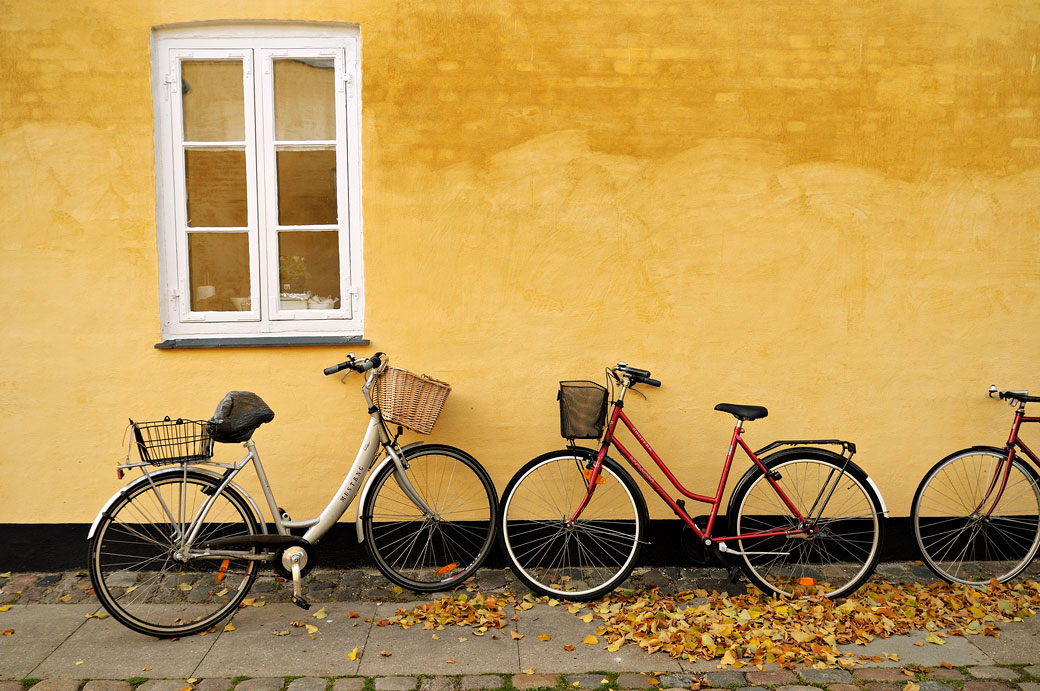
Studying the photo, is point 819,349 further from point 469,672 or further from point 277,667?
point 277,667

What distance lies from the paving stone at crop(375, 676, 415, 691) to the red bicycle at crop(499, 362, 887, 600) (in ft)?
3.30

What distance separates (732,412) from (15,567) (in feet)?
14.0

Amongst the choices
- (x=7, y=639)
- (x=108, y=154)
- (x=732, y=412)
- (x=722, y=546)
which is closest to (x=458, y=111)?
(x=108, y=154)

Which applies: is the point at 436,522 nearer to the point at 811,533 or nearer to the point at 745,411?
the point at 745,411

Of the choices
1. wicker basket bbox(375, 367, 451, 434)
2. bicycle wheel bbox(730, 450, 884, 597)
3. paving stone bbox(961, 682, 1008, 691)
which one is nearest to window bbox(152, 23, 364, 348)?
wicker basket bbox(375, 367, 451, 434)

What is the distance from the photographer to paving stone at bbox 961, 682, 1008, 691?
3393 mm

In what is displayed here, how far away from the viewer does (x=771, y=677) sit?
11.5ft

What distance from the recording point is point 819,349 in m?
4.63

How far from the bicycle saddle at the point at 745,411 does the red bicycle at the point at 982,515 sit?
119 cm

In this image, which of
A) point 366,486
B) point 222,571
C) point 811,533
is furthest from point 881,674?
point 222,571

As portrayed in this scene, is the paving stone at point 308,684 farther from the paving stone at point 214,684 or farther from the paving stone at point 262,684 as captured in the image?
the paving stone at point 214,684

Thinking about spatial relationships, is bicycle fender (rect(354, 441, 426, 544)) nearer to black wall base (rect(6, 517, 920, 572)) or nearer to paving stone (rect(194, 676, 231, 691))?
black wall base (rect(6, 517, 920, 572))

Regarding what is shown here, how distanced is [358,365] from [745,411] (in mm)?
2127

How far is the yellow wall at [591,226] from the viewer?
174 inches
